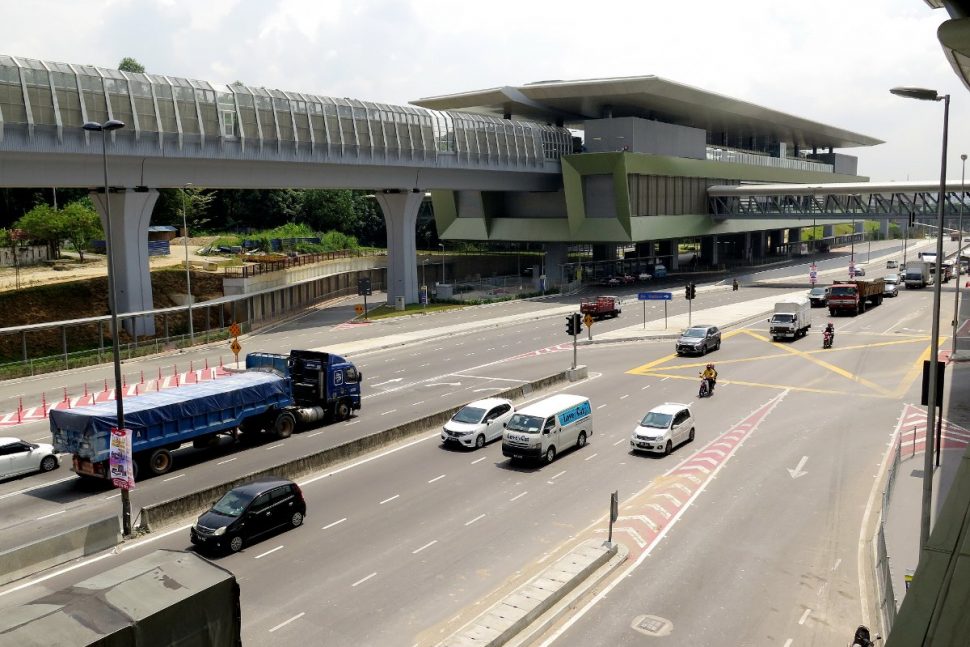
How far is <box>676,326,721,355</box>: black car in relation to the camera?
167 ft

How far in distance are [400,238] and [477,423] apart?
150 ft

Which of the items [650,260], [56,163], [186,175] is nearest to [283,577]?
[56,163]

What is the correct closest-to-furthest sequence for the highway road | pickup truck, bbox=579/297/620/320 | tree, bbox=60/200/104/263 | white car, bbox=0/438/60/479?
the highway road < white car, bbox=0/438/60/479 < pickup truck, bbox=579/297/620/320 < tree, bbox=60/200/104/263

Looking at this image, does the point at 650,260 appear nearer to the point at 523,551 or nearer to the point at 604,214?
the point at 604,214

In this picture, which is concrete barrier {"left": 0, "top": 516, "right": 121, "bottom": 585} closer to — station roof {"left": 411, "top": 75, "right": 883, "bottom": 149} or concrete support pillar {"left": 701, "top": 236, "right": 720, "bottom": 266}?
station roof {"left": 411, "top": 75, "right": 883, "bottom": 149}

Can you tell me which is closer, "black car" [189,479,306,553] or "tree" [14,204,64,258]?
"black car" [189,479,306,553]

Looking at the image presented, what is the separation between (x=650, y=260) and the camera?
11225 cm

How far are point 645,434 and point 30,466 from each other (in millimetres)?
21090

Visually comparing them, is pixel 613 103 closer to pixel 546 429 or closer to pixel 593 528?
pixel 546 429

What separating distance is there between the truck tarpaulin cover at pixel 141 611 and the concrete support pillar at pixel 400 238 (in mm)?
64205

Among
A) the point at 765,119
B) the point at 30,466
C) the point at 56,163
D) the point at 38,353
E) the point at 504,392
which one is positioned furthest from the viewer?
the point at 765,119

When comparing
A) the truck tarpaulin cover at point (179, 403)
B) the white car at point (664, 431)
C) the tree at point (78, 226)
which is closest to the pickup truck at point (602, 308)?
the white car at point (664, 431)

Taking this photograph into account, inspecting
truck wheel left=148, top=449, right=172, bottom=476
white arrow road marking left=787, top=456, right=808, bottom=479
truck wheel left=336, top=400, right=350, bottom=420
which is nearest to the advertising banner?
truck wheel left=148, top=449, right=172, bottom=476

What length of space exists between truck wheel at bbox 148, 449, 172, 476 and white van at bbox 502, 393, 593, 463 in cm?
1136
